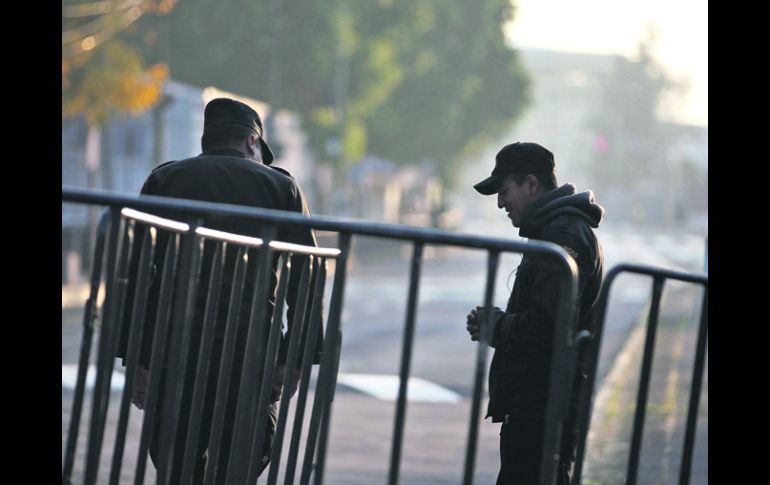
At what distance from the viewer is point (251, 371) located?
14.5ft

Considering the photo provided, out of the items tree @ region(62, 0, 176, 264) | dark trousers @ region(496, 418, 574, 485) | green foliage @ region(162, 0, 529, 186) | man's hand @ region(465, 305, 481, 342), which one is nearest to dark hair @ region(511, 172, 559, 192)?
man's hand @ region(465, 305, 481, 342)

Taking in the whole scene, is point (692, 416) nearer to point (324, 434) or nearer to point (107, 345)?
point (324, 434)

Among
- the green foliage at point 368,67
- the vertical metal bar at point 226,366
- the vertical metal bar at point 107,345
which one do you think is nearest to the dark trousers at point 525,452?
the vertical metal bar at point 226,366

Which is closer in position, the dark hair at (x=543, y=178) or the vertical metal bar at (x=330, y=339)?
the vertical metal bar at (x=330, y=339)

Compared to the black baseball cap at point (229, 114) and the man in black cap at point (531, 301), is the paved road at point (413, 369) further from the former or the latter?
the black baseball cap at point (229, 114)

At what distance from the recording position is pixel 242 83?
162ft

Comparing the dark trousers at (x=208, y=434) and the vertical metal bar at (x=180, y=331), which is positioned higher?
the vertical metal bar at (x=180, y=331)

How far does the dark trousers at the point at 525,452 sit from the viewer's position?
205 inches

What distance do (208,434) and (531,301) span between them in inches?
42.9

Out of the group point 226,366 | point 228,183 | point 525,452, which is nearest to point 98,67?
point 228,183

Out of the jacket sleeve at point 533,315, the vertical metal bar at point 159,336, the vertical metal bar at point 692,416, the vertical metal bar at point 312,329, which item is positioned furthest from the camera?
the vertical metal bar at point 692,416
